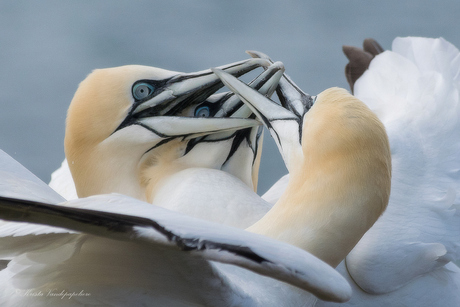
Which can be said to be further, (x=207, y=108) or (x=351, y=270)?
(x=207, y=108)

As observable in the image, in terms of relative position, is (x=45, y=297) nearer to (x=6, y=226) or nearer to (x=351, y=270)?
(x=6, y=226)

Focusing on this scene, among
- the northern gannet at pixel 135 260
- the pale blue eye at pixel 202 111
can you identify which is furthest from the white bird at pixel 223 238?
Answer: the pale blue eye at pixel 202 111

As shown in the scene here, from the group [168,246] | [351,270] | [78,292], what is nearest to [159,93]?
[351,270]

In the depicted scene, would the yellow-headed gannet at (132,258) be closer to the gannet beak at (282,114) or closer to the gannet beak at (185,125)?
the gannet beak at (282,114)

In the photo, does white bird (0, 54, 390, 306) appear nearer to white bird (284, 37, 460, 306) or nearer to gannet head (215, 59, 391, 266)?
gannet head (215, 59, 391, 266)

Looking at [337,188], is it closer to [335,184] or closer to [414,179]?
[335,184]

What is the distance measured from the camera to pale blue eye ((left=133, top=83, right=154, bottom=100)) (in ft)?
18.4

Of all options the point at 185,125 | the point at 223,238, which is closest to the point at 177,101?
the point at 185,125

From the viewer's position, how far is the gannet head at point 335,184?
4.03 metres

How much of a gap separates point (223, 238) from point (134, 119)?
9.61 feet

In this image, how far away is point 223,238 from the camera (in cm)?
280

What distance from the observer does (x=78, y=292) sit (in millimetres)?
3654

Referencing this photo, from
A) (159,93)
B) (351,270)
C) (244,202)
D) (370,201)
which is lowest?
(351,270)

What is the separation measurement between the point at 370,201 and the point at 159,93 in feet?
6.74
